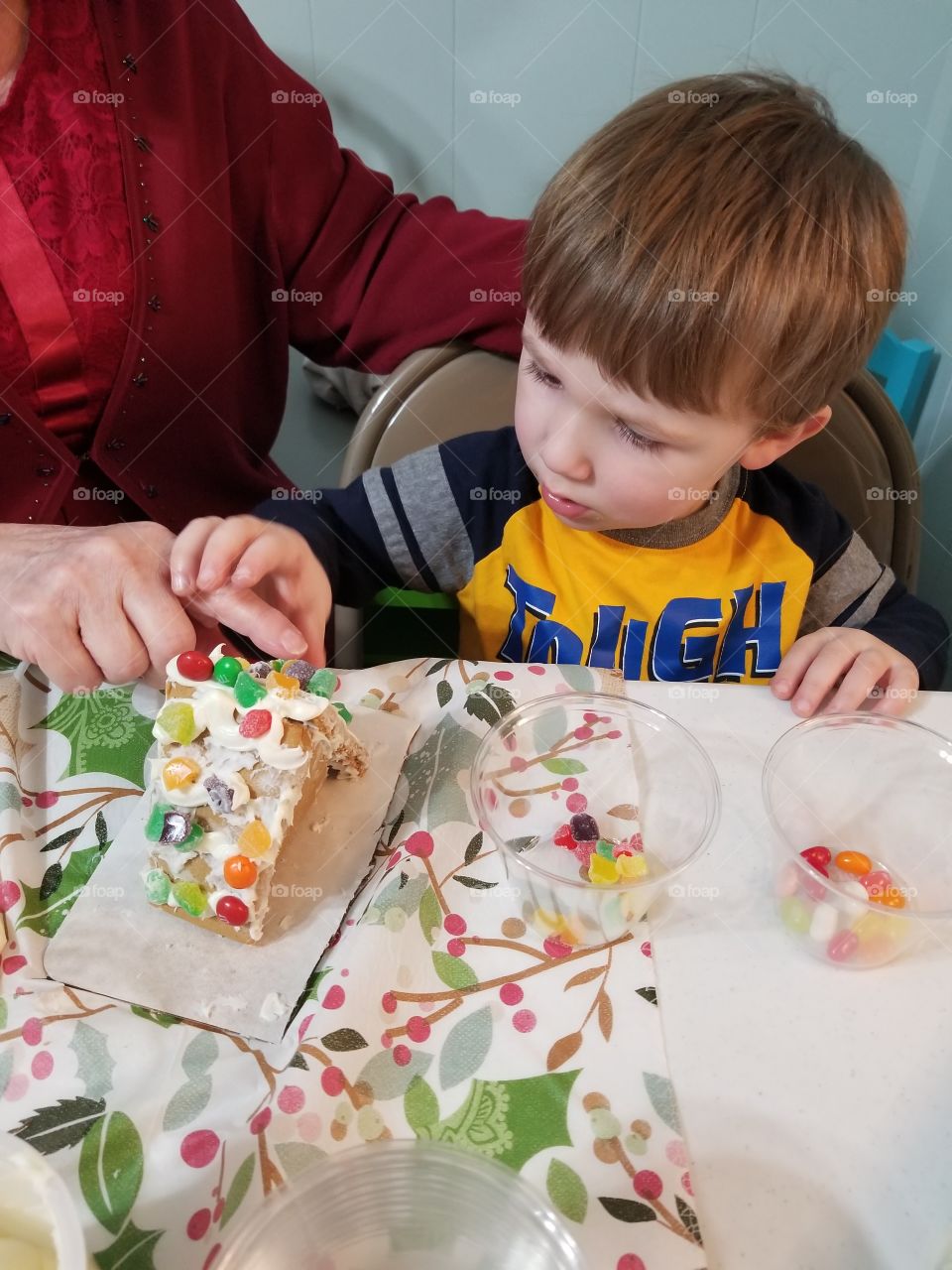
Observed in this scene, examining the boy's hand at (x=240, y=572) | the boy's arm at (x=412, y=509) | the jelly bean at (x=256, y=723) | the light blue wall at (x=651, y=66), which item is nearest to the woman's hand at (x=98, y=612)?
the boy's hand at (x=240, y=572)

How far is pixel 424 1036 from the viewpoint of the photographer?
1.99 ft

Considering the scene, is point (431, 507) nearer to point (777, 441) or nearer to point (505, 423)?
point (505, 423)

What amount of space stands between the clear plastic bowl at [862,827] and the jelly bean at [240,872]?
38cm

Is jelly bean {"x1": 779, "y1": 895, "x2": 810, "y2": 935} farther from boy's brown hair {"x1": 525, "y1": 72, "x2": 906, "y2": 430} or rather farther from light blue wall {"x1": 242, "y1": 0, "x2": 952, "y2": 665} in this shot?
light blue wall {"x1": 242, "y1": 0, "x2": 952, "y2": 665}

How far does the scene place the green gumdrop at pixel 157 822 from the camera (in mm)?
657

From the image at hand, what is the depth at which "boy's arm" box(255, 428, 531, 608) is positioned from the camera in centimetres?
100

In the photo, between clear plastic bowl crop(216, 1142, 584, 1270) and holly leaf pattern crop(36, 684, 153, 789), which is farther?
holly leaf pattern crop(36, 684, 153, 789)

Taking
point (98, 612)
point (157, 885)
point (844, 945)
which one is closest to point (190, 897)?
point (157, 885)

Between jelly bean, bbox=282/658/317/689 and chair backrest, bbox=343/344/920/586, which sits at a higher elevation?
chair backrest, bbox=343/344/920/586

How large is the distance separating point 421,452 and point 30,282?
44 cm

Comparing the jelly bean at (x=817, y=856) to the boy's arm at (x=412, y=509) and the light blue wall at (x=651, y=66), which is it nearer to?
the boy's arm at (x=412, y=509)

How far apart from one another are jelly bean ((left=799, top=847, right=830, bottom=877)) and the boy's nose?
0.37 m

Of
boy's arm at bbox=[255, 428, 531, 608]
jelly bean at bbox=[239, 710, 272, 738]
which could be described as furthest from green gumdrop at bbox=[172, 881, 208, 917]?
boy's arm at bbox=[255, 428, 531, 608]

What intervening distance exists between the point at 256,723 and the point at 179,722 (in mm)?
57
